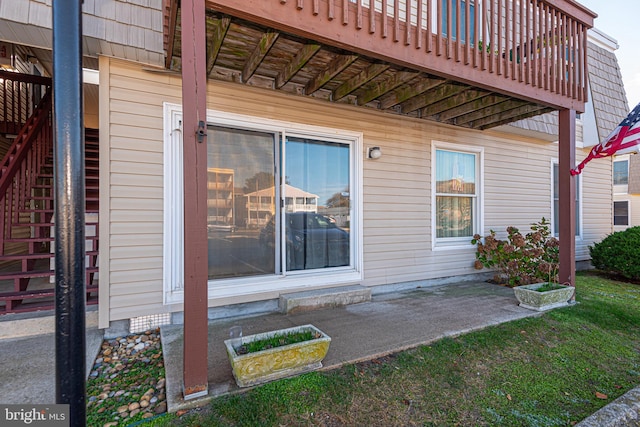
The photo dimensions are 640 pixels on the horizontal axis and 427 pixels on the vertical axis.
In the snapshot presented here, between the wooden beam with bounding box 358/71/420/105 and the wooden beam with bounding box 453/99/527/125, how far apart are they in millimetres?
1626

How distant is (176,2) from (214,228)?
2.11 metres

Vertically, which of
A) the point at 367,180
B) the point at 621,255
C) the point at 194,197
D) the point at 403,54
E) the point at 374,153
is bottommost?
the point at 621,255

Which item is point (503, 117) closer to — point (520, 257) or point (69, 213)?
point (520, 257)

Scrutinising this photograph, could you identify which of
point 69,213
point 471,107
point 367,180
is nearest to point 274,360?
point 69,213

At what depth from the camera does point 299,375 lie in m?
2.21

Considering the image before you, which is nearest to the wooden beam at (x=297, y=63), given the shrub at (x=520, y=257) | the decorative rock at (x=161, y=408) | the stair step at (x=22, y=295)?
the decorative rock at (x=161, y=408)

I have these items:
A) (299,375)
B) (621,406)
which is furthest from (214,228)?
(621,406)

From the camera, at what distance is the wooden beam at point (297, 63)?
2.63m

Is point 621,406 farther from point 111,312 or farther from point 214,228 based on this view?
point 111,312

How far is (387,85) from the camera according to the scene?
3502mm

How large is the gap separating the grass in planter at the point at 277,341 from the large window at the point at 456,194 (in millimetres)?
3392

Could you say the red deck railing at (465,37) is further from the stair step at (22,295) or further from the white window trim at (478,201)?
the stair step at (22,295)

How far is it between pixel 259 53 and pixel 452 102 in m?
2.63

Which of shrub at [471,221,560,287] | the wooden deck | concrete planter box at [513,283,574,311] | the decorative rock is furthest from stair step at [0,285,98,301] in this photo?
shrub at [471,221,560,287]
